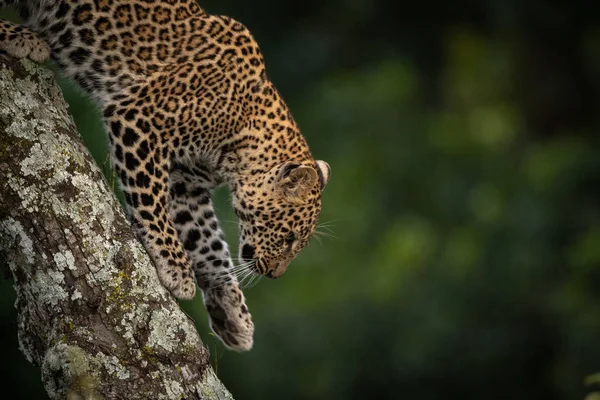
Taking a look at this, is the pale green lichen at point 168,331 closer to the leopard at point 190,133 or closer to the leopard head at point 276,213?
the leopard at point 190,133

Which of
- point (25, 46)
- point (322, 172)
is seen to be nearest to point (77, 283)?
point (25, 46)

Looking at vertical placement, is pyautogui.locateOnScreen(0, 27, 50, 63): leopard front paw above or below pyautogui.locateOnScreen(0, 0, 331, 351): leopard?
above

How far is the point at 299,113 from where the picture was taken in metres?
22.7

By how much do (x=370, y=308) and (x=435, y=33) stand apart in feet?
32.7

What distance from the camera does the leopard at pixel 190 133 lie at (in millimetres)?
6695

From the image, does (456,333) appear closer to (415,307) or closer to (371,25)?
(415,307)

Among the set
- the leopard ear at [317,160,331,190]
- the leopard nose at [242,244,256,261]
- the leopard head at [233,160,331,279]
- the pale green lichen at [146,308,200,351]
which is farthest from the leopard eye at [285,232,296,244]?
the pale green lichen at [146,308,200,351]

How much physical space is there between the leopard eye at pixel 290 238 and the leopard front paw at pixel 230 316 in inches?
20.2

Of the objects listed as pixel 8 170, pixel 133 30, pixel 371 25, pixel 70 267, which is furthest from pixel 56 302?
pixel 371 25

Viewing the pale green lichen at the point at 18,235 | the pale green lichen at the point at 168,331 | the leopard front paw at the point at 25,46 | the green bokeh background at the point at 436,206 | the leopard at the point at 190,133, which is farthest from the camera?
the green bokeh background at the point at 436,206

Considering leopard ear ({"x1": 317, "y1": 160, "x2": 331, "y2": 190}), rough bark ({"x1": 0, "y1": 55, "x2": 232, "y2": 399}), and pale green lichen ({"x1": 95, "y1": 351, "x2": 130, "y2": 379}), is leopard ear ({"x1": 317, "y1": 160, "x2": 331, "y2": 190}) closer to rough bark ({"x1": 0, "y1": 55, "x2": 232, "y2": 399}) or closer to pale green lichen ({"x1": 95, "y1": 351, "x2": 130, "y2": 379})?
rough bark ({"x1": 0, "y1": 55, "x2": 232, "y2": 399})

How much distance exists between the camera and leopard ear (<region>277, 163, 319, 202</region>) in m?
7.55

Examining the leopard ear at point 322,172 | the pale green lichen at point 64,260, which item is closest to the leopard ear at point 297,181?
the leopard ear at point 322,172

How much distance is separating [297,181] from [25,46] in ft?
7.47
